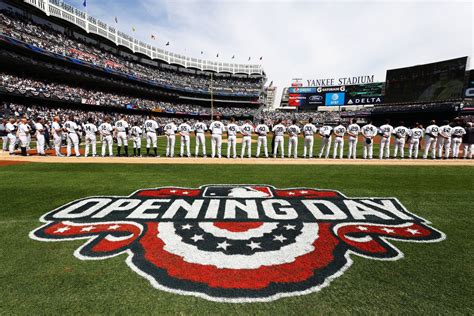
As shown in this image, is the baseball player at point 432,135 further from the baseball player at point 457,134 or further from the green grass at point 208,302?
the green grass at point 208,302

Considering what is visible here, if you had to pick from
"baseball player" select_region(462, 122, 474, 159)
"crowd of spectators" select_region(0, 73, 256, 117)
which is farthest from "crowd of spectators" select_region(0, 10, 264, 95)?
"baseball player" select_region(462, 122, 474, 159)

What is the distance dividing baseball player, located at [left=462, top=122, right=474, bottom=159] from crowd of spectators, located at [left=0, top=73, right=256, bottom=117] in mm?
40887

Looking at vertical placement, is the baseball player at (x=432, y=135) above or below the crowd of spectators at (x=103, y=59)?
below

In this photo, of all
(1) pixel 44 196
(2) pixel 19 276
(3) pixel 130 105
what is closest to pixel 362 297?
(2) pixel 19 276

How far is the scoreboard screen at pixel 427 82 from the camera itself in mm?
34500

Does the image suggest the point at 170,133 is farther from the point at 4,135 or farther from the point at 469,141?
the point at 4,135

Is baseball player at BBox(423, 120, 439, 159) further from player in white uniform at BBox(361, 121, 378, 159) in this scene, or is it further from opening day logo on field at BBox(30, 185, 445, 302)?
opening day logo on field at BBox(30, 185, 445, 302)

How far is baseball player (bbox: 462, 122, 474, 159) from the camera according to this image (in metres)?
12.0

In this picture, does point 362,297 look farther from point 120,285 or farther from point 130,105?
point 130,105

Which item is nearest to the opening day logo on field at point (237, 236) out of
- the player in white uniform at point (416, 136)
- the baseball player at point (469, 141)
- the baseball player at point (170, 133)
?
the baseball player at point (170, 133)

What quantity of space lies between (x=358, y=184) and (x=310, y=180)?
1.25 metres

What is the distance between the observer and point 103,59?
43719mm

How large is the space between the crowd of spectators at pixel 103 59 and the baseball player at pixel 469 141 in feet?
139

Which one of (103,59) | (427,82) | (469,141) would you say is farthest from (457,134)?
(103,59)
